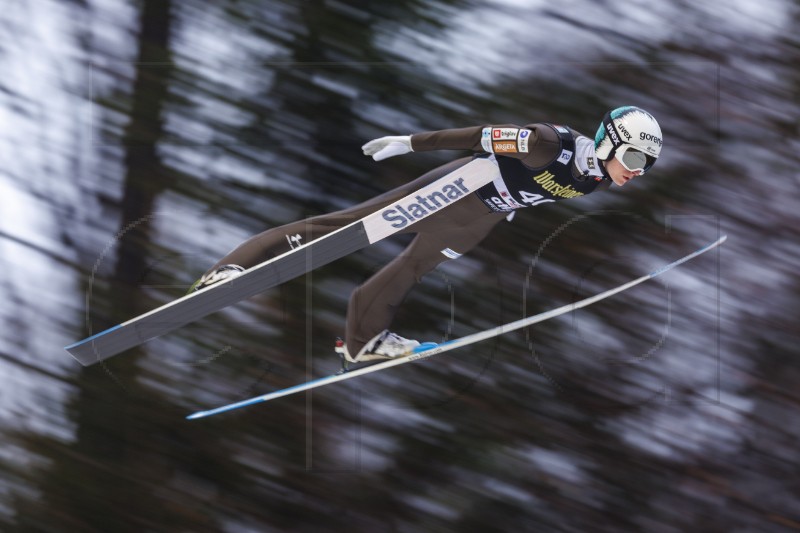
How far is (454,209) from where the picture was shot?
4.53 metres

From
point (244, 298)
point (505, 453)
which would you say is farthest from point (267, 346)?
point (505, 453)

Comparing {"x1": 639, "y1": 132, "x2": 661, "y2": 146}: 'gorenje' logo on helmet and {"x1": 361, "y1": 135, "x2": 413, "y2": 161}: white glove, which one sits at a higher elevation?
{"x1": 639, "y1": 132, "x2": 661, "y2": 146}: 'gorenje' logo on helmet

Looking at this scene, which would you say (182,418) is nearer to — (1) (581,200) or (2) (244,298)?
(2) (244,298)

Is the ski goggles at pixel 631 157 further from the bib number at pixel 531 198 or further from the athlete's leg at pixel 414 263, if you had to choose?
the athlete's leg at pixel 414 263

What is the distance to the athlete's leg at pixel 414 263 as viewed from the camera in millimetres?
4547

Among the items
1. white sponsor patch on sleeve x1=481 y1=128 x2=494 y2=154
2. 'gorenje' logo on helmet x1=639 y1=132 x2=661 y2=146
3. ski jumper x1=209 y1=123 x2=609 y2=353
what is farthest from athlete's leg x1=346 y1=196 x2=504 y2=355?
'gorenje' logo on helmet x1=639 y1=132 x2=661 y2=146

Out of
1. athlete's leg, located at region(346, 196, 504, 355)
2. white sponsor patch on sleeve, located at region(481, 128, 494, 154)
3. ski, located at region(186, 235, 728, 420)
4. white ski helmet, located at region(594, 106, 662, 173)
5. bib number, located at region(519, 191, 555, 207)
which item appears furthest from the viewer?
ski, located at region(186, 235, 728, 420)

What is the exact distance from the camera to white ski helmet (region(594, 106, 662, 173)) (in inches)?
162

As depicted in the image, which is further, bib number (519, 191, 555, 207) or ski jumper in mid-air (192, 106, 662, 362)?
bib number (519, 191, 555, 207)

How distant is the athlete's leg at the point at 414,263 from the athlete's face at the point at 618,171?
56 cm

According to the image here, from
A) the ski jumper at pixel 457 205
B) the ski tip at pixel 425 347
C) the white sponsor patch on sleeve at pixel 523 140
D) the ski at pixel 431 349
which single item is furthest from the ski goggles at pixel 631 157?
the ski tip at pixel 425 347

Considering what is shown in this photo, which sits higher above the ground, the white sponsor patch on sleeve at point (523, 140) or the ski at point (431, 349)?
the white sponsor patch on sleeve at point (523, 140)

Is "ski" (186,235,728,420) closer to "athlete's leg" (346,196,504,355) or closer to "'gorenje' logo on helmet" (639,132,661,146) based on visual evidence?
"athlete's leg" (346,196,504,355)

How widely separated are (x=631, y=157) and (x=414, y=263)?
1061 millimetres
